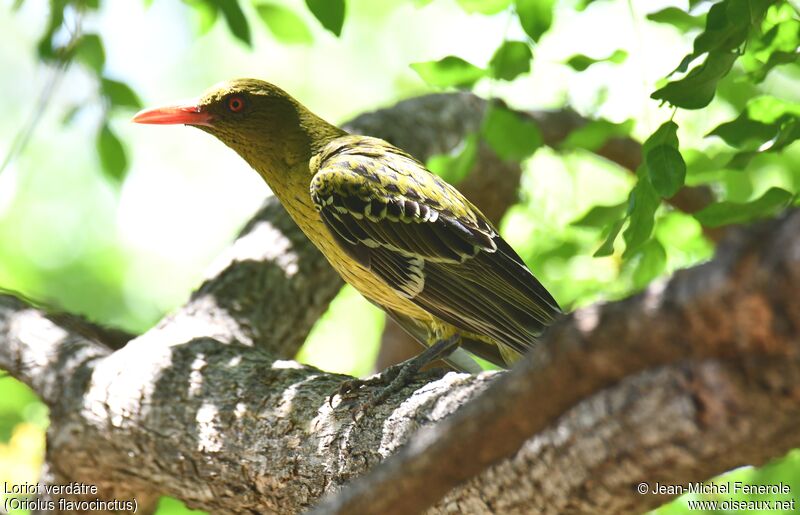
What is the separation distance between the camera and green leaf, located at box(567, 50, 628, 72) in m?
3.01

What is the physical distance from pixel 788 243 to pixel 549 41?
5454 millimetres

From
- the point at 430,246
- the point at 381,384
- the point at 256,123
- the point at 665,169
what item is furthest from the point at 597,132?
the point at 256,123

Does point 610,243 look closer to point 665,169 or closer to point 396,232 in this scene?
point 665,169

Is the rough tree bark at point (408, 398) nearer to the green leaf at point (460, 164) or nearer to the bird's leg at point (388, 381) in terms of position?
the bird's leg at point (388, 381)

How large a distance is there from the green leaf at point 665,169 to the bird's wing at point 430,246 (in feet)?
3.73

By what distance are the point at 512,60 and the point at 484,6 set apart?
0.79 ft

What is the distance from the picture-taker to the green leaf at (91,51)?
382 cm

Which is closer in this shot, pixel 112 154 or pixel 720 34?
pixel 720 34

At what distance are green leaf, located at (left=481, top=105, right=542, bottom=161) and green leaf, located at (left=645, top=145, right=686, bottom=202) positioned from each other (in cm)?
110

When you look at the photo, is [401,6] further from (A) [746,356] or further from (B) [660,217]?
(A) [746,356]

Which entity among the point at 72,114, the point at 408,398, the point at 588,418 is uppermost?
the point at 72,114

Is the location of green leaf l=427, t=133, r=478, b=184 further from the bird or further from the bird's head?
the bird's head

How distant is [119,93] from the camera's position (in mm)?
4004

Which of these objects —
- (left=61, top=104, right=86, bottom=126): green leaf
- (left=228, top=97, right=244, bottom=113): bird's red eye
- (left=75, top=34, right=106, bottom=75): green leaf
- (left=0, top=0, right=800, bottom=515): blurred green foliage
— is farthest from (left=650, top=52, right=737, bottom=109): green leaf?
(left=61, top=104, right=86, bottom=126): green leaf
